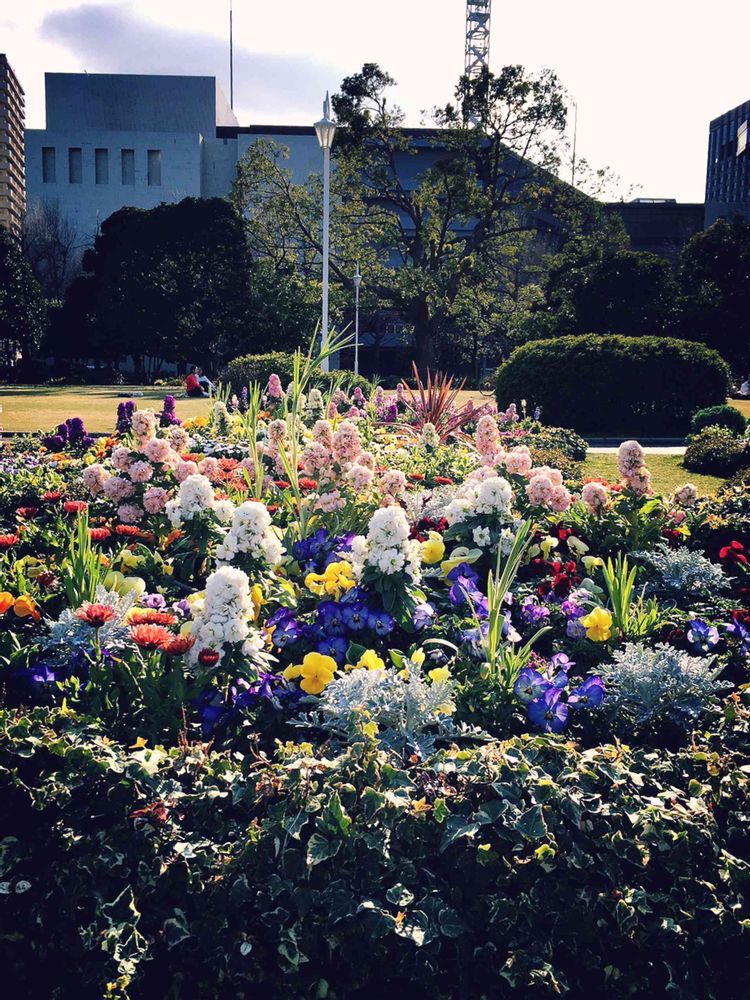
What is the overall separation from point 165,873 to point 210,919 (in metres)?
0.15

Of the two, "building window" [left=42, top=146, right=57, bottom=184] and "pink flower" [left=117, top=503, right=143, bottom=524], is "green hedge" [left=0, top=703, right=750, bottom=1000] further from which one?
"building window" [left=42, top=146, right=57, bottom=184]

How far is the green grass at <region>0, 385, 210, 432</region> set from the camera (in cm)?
1519

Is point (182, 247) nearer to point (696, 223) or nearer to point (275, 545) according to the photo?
point (275, 545)

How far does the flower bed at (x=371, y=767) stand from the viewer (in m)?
1.89

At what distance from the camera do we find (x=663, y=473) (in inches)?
415

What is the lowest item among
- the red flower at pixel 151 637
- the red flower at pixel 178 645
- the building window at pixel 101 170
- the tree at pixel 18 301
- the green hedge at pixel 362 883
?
the green hedge at pixel 362 883

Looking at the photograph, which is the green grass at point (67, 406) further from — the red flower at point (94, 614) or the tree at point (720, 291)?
the tree at point (720, 291)

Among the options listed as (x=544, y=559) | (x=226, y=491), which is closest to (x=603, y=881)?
(x=544, y=559)

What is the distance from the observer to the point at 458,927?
1854mm

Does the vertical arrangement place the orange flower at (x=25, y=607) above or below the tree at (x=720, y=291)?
below

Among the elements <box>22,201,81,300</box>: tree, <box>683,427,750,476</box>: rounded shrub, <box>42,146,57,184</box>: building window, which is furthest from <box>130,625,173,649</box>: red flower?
<box>42,146,57,184</box>: building window

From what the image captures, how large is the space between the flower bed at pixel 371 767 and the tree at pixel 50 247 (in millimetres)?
42994

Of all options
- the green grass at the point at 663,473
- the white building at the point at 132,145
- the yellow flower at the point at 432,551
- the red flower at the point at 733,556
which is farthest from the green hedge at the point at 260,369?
the white building at the point at 132,145

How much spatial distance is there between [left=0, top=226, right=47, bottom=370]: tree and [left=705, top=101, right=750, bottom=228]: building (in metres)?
53.4
